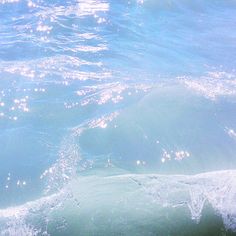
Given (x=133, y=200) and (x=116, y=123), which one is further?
(x=116, y=123)

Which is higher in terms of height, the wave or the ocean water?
the wave

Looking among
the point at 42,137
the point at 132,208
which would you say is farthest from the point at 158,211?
the point at 42,137

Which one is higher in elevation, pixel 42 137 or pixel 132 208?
pixel 132 208

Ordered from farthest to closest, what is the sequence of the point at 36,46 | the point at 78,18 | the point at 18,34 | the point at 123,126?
the point at 78,18 < the point at 18,34 < the point at 36,46 < the point at 123,126

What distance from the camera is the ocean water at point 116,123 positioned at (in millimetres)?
4461

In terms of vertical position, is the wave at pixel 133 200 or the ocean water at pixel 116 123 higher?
the wave at pixel 133 200

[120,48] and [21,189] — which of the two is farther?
[120,48]

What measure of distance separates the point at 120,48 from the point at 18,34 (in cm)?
297

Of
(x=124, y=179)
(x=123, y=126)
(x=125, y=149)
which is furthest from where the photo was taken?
(x=123, y=126)

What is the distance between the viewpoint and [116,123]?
274 inches

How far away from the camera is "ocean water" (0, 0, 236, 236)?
4.46 meters

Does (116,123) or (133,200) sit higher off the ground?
(133,200)

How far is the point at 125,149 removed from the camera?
6.43m

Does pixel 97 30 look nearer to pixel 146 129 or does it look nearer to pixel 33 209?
pixel 146 129
